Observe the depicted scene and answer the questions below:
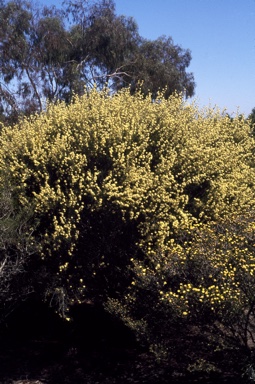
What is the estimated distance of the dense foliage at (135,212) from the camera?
5.46 meters

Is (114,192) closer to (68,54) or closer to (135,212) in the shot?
(135,212)

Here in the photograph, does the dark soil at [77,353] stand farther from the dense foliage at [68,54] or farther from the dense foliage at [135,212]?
the dense foliage at [68,54]

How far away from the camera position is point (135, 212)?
6660 mm

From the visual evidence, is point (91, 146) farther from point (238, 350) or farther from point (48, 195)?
point (238, 350)

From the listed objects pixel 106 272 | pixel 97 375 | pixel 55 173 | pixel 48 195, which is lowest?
pixel 97 375

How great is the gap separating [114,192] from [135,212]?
1.27ft

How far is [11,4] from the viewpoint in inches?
963

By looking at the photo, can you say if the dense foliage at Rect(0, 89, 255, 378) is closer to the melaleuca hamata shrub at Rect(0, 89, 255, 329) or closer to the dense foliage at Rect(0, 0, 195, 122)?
the melaleuca hamata shrub at Rect(0, 89, 255, 329)

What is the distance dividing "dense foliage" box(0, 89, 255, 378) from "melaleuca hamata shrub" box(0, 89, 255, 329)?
1 centimetres

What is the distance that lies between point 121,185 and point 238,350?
2.38 metres

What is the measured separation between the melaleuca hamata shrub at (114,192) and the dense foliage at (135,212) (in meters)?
0.01

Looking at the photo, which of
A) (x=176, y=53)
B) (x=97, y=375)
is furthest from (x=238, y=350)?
(x=176, y=53)

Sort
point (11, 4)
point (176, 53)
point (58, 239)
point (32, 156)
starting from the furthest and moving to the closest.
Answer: point (176, 53)
point (11, 4)
point (32, 156)
point (58, 239)

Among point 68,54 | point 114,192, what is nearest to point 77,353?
point 114,192
